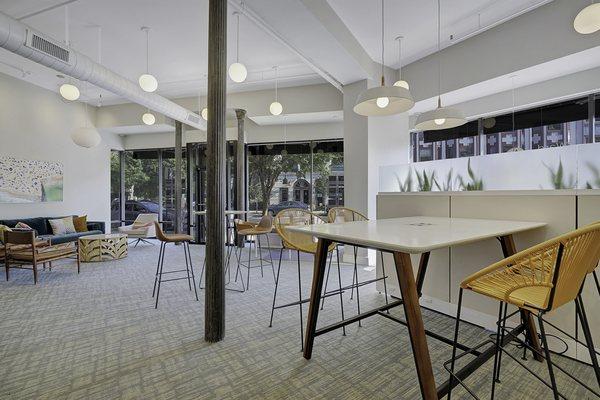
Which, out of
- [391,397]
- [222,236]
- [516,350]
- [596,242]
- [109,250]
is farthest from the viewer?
[109,250]

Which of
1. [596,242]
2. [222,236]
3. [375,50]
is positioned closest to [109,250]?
[222,236]

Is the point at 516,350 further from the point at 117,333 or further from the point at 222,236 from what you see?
the point at 117,333

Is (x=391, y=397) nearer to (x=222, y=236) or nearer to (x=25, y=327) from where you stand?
(x=222, y=236)

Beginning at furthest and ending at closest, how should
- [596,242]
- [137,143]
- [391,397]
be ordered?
1. [137,143]
2. [391,397]
3. [596,242]

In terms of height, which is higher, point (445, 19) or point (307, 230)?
point (445, 19)

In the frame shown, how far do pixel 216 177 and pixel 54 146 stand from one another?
21.3 ft

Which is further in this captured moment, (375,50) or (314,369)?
(375,50)

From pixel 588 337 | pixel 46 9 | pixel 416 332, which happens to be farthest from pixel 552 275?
pixel 46 9

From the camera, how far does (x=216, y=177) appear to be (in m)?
2.46

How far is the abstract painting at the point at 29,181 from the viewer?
5770 millimetres

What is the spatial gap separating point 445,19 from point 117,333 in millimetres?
5409

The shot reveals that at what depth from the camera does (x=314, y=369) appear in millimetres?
1982

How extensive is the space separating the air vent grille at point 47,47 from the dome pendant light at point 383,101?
3.89 m

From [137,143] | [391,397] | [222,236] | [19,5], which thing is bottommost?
[391,397]
